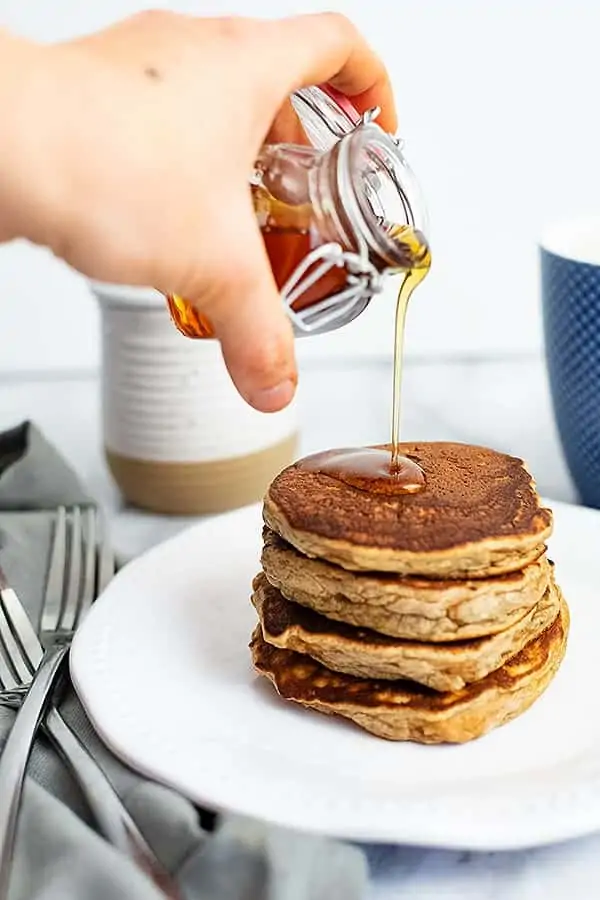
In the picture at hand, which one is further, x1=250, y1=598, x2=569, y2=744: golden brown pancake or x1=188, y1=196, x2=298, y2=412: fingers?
x1=250, y1=598, x2=569, y2=744: golden brown pancake

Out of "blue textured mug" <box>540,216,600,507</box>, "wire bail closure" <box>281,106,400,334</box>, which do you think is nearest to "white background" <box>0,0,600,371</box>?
"blue textured mug" <box>540,216,600,507</box>

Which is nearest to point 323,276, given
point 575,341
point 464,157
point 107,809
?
point 107,809

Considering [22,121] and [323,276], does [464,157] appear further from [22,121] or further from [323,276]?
[22,121]

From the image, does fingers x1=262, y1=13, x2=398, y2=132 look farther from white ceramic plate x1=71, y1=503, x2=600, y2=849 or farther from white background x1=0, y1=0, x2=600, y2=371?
white background x1=0, y1=0, x2=600, y2=371

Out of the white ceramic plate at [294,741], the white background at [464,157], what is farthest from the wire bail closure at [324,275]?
the white background at [464,157]

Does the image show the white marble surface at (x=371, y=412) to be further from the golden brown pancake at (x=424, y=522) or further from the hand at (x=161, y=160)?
the hand at (x=161, y=160)

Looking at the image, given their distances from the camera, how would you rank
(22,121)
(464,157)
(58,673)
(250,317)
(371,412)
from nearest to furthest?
(22,121) → (250,317) → (58,673) → (371,412) → (464,157)

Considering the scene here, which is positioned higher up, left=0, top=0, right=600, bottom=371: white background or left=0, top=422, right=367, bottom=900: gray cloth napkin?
left=0, top=0, right=600, bottom=371: white background
